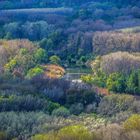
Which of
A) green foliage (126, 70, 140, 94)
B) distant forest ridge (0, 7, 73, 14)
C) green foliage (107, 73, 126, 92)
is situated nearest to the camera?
green foliage (126, 70, 140, 94)

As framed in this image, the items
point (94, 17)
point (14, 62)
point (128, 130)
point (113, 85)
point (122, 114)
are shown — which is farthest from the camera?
point (94, 17)

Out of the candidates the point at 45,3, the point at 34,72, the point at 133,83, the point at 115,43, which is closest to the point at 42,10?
the point at 45,3

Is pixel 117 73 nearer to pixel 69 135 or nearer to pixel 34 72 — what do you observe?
pixel 34 72

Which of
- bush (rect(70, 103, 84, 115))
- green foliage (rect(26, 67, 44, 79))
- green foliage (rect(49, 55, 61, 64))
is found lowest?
green foliage (rect(49, 55, 61, 64))

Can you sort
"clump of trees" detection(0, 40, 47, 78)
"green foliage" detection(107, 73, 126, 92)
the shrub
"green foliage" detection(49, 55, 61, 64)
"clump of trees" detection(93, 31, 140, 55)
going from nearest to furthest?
the shrub < "green foliage" detection(107, 73, 126, 92) < "clump of trees" detection(0, 40, 47, 78) < "green foliage" detection(49, 55, 61, 64) < "clump of trees" detection(93, 31, 140, 55)

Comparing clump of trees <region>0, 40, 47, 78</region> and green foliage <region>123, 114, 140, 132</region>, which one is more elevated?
green foliage <region>123, 114, 140, 132</region>

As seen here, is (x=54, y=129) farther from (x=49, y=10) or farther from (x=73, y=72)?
(x=49, y=10)

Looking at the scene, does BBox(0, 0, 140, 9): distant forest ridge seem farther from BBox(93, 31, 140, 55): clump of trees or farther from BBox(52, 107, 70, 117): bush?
BBox(52, 107, 70, 117): bush

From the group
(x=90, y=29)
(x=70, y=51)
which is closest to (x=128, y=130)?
(x=70, y=51)

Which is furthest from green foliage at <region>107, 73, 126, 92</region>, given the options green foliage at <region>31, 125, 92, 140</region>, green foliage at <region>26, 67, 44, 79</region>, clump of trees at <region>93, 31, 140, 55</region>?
green foliage at <region>31, 125, 92, 140</region>
